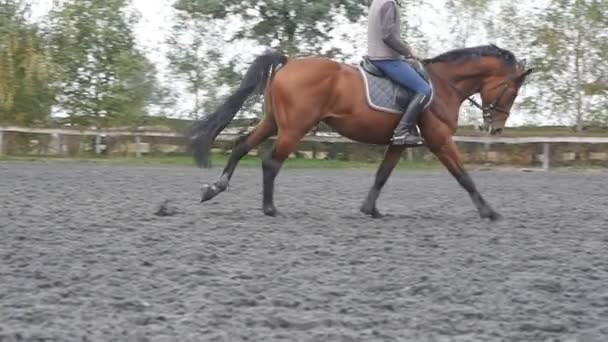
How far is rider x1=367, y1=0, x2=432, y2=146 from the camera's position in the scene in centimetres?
976

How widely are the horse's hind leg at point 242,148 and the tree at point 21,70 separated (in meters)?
27.2

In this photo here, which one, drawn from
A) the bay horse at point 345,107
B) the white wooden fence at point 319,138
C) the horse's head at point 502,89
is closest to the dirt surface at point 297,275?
the bay horse at point 345,107

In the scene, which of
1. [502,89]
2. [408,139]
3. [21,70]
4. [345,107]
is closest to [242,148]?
[345,107]

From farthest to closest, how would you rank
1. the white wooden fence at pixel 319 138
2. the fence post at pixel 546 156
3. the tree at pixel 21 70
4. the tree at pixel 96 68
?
the tree at pixel 96 68 → the tree at pixel 21 70 → the white wooden fence at pixel 319 138 → the fence post at pixel 546 156

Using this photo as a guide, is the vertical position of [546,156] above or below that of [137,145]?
below

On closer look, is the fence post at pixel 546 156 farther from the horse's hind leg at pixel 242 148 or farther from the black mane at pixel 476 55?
the horse's hind leg at pixel 242 148

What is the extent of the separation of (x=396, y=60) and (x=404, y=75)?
0.21 metres

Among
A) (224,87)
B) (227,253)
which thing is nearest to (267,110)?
(227,253)

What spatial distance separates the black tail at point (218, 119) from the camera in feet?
33.5

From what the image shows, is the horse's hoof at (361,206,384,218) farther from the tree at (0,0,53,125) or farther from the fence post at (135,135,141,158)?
the tree at (0,0,53,125)

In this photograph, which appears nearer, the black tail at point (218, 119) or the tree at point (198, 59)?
the black tail at point (218, 119)

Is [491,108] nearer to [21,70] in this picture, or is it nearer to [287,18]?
[287,18]

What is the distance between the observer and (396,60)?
9.94 meters

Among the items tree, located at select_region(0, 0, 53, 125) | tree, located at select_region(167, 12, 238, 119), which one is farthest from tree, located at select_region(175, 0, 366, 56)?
tree, located at select_region(0, 0, 53, 125)
